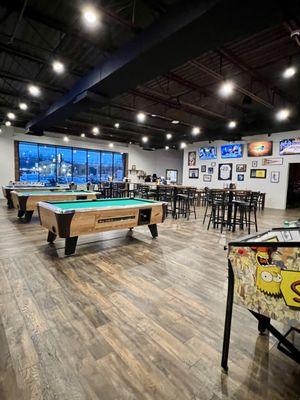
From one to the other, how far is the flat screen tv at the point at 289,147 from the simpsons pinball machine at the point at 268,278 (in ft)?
33.9

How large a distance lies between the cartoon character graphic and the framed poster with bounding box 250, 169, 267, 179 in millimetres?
11124

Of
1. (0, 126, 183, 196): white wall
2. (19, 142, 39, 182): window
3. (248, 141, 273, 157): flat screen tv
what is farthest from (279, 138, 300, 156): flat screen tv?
(19, 142, 39, 182): window

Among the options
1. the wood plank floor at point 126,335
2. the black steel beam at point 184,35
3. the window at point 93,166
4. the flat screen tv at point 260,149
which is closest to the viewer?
the wood plank floor at point 126,335

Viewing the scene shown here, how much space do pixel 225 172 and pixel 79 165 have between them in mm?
9148

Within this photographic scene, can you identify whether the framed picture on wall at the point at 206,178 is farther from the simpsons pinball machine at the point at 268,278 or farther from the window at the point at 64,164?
the simpsons pinball machine at the point at 268,278

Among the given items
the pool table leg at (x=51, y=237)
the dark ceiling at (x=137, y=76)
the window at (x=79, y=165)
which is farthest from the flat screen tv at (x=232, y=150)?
the pool table leg at (x=51, y=237)

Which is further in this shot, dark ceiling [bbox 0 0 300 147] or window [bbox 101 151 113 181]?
window [bbox 101 151 113 181]

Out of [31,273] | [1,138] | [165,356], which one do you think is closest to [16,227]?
[31,273]

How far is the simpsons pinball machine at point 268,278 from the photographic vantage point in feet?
3.95

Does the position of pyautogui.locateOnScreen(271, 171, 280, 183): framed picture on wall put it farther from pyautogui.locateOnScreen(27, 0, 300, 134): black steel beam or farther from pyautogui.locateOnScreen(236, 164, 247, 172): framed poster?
pyautogui.locateOnScreen(27, 0, 300, 134): black steel beam

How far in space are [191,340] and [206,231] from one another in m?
4.01

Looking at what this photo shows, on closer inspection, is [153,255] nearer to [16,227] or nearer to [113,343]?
[113,343]

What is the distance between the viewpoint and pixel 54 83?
6.44 meters

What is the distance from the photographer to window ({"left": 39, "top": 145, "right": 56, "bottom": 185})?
12.7m
